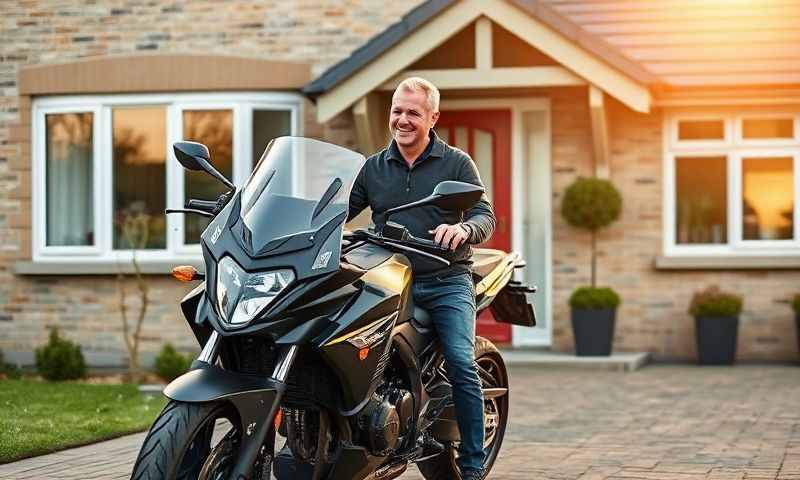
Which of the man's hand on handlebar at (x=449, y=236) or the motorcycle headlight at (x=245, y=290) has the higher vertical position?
the man's hand on handlebar at (x=449, y=236)

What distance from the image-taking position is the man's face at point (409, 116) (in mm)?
5660

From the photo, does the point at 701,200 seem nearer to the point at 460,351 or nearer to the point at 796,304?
the point at 796,304

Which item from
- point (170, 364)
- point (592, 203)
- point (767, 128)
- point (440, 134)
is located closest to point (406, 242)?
point (170, 364)

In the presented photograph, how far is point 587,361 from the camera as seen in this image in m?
12.8

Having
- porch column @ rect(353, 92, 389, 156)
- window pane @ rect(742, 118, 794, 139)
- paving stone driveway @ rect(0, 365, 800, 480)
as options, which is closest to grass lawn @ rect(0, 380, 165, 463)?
paving stone driveway @ rect(0, 365, 800, 480)

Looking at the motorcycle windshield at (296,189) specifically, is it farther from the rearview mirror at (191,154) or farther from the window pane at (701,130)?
the window pane at (701,130)

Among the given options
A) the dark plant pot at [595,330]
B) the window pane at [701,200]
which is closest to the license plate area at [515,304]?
the dark plant pot at [595,330]

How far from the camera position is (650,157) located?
13680mm

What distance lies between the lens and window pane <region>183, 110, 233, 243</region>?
45.8 ft

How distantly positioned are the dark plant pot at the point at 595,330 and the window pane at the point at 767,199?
1.76 m

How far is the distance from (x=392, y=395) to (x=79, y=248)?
9455mm

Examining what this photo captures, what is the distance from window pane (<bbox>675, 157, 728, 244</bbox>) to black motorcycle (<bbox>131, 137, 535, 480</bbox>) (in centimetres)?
851

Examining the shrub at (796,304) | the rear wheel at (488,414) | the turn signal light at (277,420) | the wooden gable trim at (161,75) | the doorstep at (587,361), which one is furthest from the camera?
the wooden gable trim at (161,75)

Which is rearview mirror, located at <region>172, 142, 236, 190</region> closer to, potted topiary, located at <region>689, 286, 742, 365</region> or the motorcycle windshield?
the motorcycle windshield
